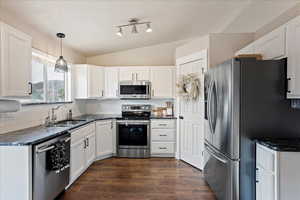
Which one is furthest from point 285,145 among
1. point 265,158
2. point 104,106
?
point 104,106

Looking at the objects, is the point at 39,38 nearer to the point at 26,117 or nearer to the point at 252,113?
the point at 26,117

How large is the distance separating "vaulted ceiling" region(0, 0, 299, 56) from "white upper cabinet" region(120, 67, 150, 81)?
2.21 ft

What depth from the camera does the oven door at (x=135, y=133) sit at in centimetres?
441

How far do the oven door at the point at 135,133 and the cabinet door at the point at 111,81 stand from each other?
0.81m

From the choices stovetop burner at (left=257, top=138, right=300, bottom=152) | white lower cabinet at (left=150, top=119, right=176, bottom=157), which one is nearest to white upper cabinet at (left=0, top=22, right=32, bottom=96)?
stovetop burner at (left=257, top=138, right=300, bottom=152)

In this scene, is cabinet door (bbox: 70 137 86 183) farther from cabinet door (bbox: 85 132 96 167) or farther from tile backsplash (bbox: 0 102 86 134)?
tile backsplash (bbox: 0 102 86 134)

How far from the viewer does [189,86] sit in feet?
13.1

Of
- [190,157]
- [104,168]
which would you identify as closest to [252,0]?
[190,157]

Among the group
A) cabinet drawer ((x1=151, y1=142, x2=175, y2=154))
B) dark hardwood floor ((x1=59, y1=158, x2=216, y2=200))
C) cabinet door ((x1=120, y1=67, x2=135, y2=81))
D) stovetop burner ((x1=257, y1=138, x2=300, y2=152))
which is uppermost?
cabinet door ((x1=120, y1=67, x2=135, y2=81))

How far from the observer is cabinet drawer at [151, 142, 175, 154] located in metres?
4.44

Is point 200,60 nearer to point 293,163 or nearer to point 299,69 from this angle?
Answer: point 299,69

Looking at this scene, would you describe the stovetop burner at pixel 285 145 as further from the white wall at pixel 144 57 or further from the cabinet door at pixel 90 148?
the white wall at pixel 144 57

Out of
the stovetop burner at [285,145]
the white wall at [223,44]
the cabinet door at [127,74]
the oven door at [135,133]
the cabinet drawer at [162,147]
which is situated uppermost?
the white wall at [223,44]

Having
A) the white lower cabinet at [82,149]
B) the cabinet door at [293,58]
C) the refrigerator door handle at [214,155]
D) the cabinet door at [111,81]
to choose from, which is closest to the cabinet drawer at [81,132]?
the white lower cabinet at [82,149]
